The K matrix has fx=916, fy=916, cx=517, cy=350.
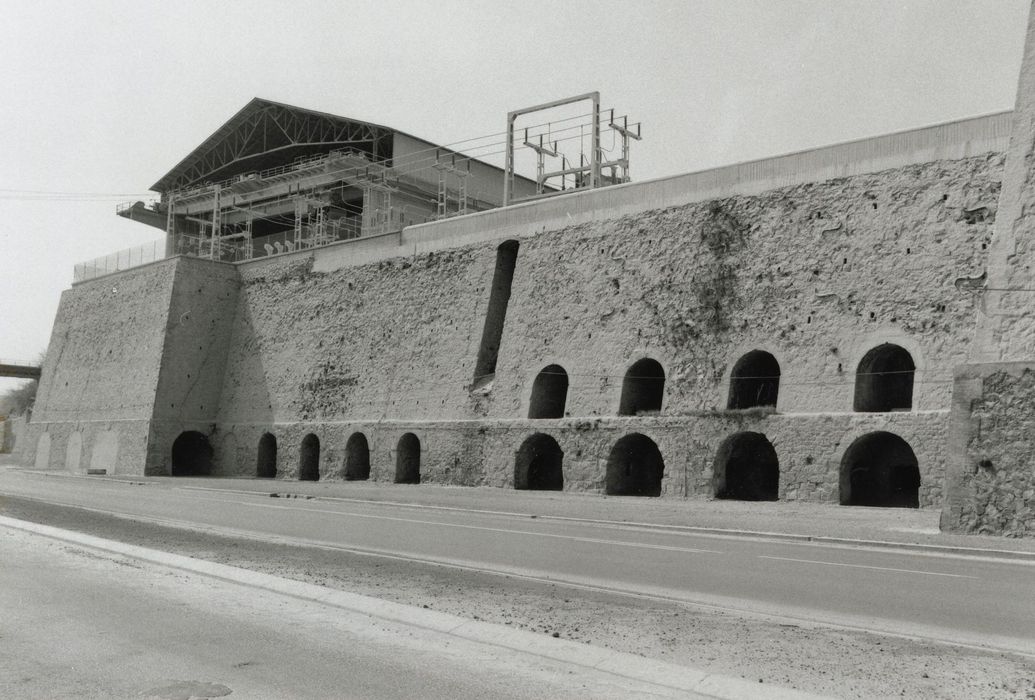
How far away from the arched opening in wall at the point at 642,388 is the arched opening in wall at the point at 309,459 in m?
13.9

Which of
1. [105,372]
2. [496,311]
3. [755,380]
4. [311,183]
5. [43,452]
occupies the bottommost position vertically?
[43,452]

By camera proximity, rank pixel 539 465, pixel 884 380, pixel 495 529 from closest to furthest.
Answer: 1. pixel 495 529
2. pixel 884 380
3. pixel 539 465

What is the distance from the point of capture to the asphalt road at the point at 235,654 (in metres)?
5.39

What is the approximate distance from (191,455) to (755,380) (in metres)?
26.8

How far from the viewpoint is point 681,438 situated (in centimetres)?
2216

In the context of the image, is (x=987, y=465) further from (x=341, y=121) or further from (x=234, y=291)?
(x=341, y=121)

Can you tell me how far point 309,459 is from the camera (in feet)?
112

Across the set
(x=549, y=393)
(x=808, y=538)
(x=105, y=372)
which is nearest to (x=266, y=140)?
(x=105, y=372)

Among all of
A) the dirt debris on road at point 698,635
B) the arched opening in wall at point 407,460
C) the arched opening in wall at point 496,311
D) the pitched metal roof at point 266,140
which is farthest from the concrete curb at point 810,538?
the pitched metal roof at point 266,140

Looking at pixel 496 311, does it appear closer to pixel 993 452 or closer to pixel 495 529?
pixel 495 529

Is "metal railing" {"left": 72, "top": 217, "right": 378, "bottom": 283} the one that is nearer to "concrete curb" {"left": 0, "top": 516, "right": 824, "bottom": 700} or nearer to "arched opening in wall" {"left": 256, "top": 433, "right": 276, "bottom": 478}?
"arched opening in wall" {"left": 256, "top": 433, "right": 276, "bottom": 478}

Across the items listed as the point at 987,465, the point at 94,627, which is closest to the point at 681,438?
the point at 987,465

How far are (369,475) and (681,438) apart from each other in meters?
13.5

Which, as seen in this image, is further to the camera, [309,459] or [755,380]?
[309,459]
